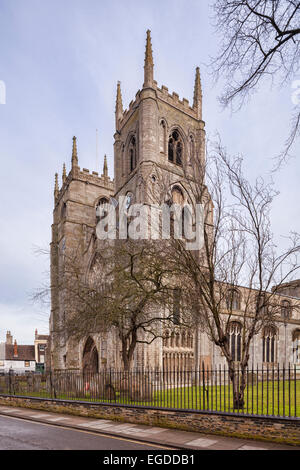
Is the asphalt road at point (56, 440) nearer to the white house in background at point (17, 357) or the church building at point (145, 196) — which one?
the church building at point (145, 196)

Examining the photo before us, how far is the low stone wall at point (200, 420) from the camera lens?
809 centimetres

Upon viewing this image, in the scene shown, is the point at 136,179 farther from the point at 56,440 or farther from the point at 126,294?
the point at 56,440

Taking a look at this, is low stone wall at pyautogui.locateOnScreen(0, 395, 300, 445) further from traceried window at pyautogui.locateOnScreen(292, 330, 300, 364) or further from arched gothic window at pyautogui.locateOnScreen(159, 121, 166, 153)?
traceried window at pyautogui.locateOnScreen(292, 330, 300, 364)

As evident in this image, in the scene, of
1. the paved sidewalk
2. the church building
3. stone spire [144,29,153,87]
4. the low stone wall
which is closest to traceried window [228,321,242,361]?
the church building

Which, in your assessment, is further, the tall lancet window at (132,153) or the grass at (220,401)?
the tall lancet window at (132,153)

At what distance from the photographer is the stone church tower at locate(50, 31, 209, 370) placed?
25.3 metres

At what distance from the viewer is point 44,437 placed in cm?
955

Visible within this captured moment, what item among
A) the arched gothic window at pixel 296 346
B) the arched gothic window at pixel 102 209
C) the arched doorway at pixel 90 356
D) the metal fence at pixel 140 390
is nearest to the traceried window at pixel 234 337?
the arched gothic window at pixel 296 346

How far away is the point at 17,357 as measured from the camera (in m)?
64.9

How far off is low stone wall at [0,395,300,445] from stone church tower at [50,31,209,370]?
31.6ft

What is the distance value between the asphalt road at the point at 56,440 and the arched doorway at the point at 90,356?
68.6ft

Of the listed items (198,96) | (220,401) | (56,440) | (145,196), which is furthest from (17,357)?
(220,401)

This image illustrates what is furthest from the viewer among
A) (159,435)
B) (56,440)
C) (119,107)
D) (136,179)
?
(119,107)

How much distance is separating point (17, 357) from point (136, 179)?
50469 millimetres
